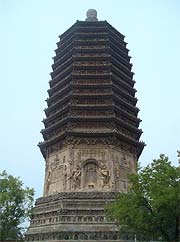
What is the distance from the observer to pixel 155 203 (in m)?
15.3

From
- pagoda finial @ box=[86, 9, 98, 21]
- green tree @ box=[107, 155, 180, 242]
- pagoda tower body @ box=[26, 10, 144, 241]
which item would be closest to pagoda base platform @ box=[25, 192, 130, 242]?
pagoda tower body @ box=[26, 10, 144, 241]

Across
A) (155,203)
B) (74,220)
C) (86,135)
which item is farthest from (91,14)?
(155,203)

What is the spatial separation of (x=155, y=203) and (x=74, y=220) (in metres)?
10.9

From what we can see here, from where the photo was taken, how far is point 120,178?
28.6 meters

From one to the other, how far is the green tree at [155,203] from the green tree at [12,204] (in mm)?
8463

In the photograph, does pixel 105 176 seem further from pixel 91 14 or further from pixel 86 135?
pixel 91 14

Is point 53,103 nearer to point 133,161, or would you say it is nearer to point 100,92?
point 100,92

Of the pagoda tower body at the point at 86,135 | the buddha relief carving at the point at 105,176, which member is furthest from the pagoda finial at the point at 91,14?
the buddha relief carving at the point at 105,176

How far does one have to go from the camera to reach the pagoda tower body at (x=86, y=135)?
25.1m

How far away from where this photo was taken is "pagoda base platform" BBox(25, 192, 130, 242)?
23.7 metres

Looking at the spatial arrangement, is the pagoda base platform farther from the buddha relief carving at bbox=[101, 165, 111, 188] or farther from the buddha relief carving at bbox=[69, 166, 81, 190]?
the buddha relief carving at bbox=[101, 165, 111, 188]

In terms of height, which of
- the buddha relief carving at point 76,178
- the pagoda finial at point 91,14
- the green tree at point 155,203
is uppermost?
the pagoda finial at point 91,14

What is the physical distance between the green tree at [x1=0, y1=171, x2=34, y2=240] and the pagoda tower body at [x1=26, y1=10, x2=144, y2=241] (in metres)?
2.67

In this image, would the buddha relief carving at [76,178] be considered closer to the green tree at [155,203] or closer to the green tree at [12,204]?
the green tree at [12,204]
